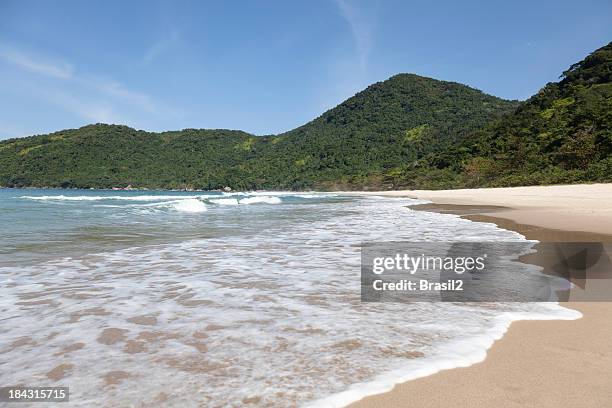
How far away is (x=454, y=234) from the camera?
10.2 meters

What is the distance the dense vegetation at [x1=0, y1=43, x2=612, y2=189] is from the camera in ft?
166

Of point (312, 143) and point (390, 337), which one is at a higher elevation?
point (312, 143)

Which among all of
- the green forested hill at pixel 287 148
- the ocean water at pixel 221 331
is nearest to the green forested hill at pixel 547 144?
the green forested hill at pixel 287 148

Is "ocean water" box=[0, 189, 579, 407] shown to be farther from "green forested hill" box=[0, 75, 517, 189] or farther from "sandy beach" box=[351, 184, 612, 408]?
"green forested hill" box=[0, 75, 517, 189]

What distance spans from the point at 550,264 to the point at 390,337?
4.33 meters

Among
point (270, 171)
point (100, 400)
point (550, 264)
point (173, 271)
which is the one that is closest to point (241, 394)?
point (100, 400)

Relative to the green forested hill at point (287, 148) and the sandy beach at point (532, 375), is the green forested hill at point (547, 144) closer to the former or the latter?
the green forested hill at point (287, 148)

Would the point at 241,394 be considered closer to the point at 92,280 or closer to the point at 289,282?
the point at 289,282

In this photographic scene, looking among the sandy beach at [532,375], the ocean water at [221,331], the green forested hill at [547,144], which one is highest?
the green forested hill at [547,144]

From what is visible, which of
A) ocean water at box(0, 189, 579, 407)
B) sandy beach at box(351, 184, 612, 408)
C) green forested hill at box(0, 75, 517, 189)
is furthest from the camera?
green forested hill at box(0, 75, 517, 189)

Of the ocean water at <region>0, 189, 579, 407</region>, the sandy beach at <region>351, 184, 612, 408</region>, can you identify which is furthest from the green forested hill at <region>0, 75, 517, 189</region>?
the sandy beach at <region>351, 184, 612, 408</region>

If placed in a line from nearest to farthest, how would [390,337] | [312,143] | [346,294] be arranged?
[390,337], [346,294], [312,143]

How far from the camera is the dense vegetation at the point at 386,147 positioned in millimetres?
50469

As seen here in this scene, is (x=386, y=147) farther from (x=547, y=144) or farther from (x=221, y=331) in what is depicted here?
(x=221, y=331)
